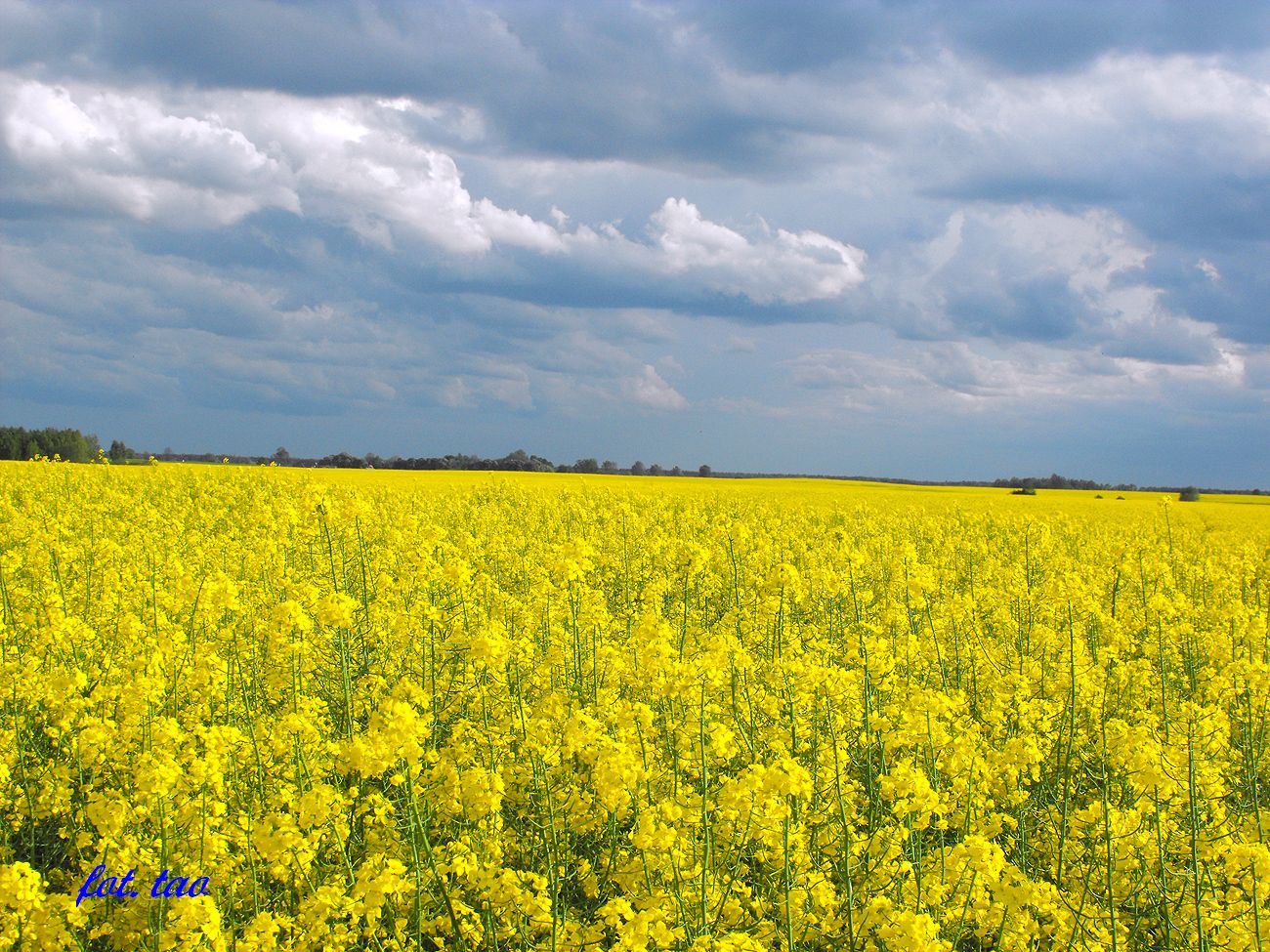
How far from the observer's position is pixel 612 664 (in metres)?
5.61

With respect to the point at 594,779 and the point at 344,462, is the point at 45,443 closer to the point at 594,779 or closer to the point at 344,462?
the point at 344,462

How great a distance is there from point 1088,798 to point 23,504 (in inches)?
655

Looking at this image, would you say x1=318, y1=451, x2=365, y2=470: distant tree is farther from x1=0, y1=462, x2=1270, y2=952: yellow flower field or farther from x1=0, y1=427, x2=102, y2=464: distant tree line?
x1=0, y1=462, x2=1270, y2=952: yellow flower field

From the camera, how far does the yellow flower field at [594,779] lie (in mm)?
3588

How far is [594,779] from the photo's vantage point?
3.87 meters

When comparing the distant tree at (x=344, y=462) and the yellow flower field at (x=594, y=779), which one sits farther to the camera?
the distant tree at (x=344, y=462)

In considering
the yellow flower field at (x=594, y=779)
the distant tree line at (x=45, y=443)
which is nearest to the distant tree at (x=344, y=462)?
the distant tree line at (x=45, y=443)

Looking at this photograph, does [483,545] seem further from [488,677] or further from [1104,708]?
[1104,708]

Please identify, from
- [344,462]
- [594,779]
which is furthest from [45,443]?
[594,779]

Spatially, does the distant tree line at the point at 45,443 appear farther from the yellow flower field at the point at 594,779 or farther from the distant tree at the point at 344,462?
the yellow flower field at the point at 594,779

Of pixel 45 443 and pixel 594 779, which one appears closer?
pixel 594 779

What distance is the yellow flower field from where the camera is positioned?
141 inches

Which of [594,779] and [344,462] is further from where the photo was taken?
[344,462]

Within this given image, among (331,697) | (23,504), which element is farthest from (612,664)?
(23,504)
